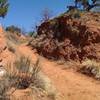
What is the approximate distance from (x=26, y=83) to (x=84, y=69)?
5.47 meters

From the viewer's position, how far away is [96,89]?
525 inches

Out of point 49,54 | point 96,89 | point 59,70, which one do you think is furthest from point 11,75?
point 49,54

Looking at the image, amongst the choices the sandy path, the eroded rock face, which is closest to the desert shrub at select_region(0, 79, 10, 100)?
the sandy path

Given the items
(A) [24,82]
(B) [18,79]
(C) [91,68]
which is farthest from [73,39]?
(B) [18,79]

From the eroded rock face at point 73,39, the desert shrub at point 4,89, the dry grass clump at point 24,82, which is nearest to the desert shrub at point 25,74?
the dry grass clump at point 24,82

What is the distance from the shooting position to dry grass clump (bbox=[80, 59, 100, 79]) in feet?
51.5

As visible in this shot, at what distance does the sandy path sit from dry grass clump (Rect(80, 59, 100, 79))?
35cm

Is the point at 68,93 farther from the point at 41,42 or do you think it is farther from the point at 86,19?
the point at 41,42

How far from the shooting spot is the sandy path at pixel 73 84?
12.3 metres

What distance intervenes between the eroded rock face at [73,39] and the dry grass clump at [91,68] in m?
1.43

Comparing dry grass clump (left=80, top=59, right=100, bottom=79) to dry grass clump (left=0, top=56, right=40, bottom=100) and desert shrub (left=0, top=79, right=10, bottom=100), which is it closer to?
dry grass clump (left=0, top=56, right=40, bottom=100)

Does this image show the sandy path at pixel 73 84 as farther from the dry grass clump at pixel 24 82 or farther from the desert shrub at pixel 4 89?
the desert shrub at pixel 4 89

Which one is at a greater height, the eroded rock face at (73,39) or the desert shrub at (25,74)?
the eroded rock face at (73,39)

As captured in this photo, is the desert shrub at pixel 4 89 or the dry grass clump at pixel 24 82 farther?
the dry grass clump at pixel 24 82
